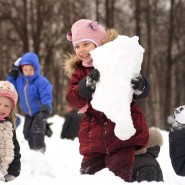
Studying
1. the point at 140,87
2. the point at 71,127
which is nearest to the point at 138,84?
the point at 140,87

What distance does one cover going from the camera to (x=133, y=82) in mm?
3637

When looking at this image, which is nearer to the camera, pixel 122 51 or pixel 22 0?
pixel 122 51

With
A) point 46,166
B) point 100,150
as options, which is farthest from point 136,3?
point 100,150

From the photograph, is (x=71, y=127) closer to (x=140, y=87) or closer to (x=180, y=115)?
(x=140, y=87)

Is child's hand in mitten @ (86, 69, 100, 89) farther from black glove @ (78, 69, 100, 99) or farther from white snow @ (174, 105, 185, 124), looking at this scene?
white snow @ (174, 105, 185, 124)

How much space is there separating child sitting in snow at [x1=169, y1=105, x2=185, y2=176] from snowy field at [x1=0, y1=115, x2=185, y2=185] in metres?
0.21

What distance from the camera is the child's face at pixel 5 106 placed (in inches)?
160

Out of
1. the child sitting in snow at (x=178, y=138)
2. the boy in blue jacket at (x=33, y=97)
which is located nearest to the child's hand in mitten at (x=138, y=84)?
the child sitting in snow at (x=178, y=138)

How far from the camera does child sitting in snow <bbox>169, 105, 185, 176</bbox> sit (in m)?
3.38

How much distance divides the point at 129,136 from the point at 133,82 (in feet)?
1.43

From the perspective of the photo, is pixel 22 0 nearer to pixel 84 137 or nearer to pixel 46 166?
pixel 46 166

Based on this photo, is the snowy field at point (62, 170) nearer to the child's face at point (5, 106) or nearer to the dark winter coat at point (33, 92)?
the child's face at point (5, 106)

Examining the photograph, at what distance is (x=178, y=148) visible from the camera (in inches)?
135

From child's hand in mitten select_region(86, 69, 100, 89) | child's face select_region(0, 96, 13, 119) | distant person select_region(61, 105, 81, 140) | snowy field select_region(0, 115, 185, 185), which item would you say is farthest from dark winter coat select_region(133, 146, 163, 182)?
distant person select_region(61, 105, 81, 140)
